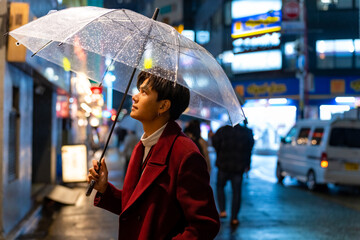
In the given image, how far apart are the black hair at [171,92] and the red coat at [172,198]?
148mm

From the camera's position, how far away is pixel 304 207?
451 inches

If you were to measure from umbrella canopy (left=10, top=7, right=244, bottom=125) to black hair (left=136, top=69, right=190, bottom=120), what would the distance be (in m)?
0.10

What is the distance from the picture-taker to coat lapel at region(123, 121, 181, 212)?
2.68m

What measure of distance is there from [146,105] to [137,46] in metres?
0.63

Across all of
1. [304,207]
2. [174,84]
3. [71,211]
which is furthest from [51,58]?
[304,207]

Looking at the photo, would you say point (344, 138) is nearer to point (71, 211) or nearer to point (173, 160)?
point (71, 211)

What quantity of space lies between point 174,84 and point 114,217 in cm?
754

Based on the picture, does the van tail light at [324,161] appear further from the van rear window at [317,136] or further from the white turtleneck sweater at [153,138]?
the white turtleneck sweater at [153,138]

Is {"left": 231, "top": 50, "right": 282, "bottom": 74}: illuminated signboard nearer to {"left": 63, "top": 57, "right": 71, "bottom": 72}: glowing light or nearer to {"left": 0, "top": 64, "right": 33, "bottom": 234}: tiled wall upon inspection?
{"left": 0, "top": 64, "right": 33, "bottom": 234}: tiled wall

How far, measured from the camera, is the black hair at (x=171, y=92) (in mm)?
2875

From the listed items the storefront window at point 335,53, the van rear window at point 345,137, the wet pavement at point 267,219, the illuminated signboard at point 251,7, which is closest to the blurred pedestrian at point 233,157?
the wet pavement at point 267,219

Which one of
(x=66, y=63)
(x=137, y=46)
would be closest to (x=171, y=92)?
(x=137, y=46)

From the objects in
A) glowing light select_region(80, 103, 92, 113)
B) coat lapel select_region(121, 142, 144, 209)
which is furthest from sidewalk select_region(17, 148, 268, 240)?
glowing light select_region(80, 103, 92, 113)

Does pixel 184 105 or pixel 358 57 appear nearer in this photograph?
pixel 184 105
